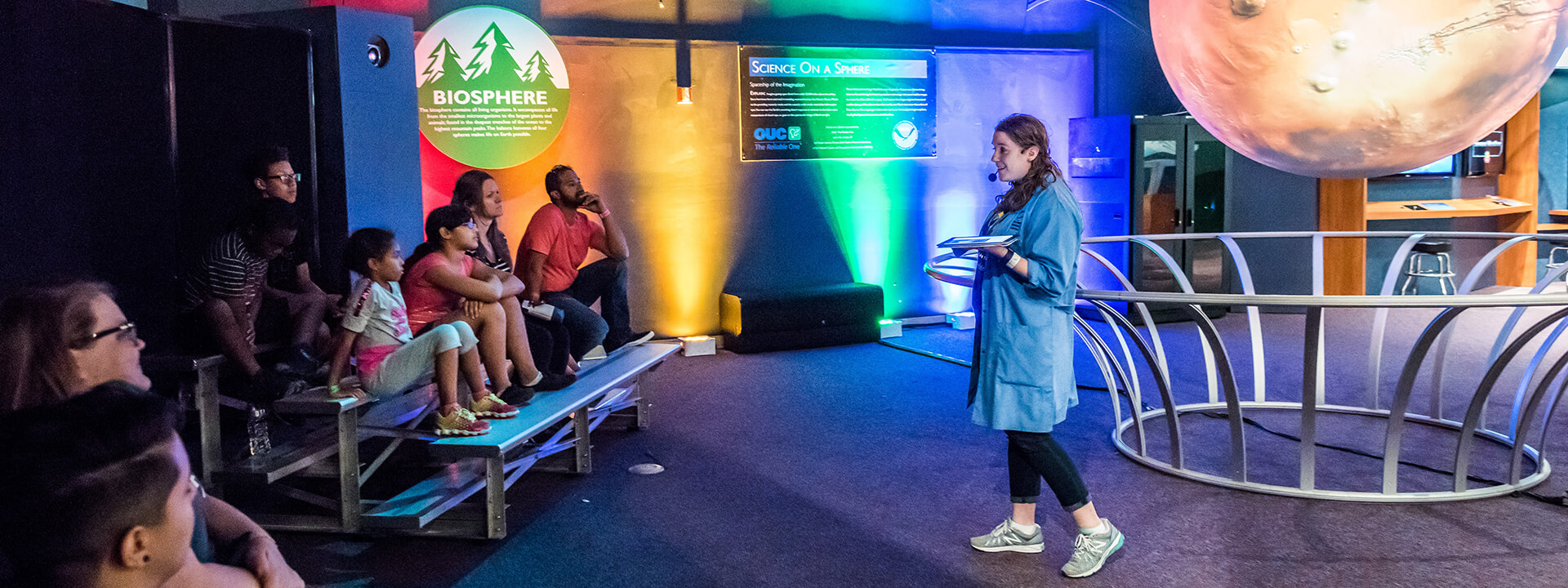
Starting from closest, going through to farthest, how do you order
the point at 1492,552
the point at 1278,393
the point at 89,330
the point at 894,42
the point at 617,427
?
the point at 89,330 < the point at 1492,552 < the point at 617,427 < the point at 1278,393 < the point at 894,42

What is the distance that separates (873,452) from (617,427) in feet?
4.75

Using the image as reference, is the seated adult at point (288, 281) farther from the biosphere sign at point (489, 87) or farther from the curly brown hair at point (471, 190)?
the biosphere sign at point (489, 87)

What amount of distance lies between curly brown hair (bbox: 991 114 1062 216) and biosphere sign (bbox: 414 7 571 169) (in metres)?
4.95

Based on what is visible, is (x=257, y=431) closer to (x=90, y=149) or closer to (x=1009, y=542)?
(x=90, y=149)

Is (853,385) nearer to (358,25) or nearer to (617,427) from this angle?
(617,427)

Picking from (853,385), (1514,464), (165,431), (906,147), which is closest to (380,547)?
(165,431)

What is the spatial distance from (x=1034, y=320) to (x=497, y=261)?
278 centimetres

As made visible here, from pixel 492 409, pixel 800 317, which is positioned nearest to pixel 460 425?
pixel 492 409

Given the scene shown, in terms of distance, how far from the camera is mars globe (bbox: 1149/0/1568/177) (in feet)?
8.29

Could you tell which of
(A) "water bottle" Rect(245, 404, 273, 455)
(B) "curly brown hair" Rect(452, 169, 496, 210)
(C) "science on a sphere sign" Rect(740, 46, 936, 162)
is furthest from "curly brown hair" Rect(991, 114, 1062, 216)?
(C) "science on a sphere sign" Rect(740, 46, 936, 162)

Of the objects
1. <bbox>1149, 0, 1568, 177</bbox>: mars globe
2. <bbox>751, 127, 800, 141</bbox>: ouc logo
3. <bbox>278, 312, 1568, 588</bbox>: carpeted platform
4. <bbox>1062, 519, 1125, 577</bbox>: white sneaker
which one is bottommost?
<bbox>278, 312, 1568, 588</bbox>: carpeted platform

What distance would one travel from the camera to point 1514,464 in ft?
13.3

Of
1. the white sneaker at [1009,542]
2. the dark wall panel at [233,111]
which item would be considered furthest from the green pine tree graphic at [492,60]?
the white sneaker at [1009,542]

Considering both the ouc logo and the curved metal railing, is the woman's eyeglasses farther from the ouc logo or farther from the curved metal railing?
the ouc logo
